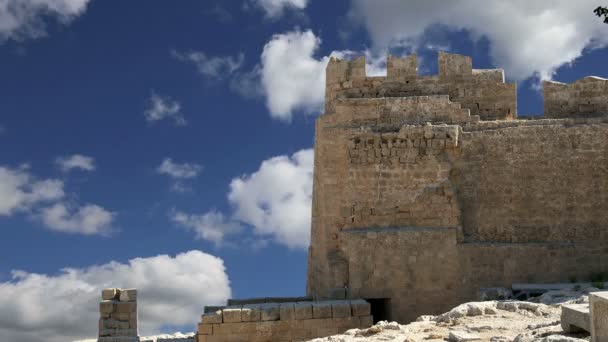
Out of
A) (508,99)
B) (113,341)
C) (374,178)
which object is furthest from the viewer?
(508,99)

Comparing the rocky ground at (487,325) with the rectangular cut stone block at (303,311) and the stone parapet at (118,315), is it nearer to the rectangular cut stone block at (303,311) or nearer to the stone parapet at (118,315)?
the rectangular cut stone block at (303,311)

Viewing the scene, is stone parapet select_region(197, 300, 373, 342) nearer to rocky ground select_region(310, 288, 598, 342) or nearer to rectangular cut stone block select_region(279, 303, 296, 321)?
rectangular cut stone block select_region(279, 303, 296, 321)

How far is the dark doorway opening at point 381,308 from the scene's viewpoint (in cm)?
1338

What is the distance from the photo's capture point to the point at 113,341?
42.4ft

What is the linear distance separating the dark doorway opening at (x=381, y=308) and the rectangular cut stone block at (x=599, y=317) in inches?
291

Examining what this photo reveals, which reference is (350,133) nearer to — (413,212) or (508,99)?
(413,212)

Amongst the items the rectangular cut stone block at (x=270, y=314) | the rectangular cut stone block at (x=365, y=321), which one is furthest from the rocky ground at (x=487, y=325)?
the rectangular cut stone block at (x=270, y=314)

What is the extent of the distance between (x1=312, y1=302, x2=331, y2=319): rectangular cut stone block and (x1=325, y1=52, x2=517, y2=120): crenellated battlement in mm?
4352

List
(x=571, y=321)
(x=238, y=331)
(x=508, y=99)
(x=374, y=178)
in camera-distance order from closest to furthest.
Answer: (x=571, y=321), (x=238, y=331), (x=374, y=178), (x=508, y=99)

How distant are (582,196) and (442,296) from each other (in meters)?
3.46

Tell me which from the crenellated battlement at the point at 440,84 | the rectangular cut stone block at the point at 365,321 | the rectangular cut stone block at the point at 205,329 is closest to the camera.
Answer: the rectangular cut stone block at the point at 205,329

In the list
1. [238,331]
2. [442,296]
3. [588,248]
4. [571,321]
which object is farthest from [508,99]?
[571,321]

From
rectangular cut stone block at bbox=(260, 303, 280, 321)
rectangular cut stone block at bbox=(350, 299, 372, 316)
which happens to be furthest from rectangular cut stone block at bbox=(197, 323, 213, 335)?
rectangular cut stone block at bbox=(350, 299, 372, 316)

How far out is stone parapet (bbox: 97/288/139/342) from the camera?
13.1m
